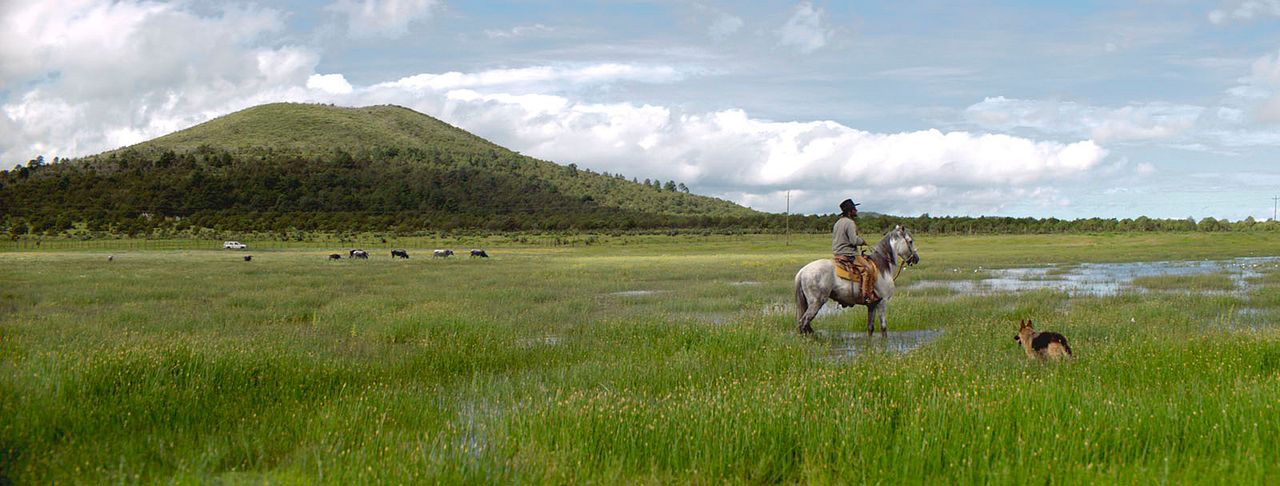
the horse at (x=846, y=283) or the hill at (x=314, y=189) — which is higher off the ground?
the hill at (x=314, y=189)

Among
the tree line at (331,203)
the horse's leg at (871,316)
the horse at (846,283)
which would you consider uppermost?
the tree line at (331,203)

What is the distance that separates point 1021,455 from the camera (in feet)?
18.3

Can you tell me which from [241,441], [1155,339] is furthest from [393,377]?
[1155,339]

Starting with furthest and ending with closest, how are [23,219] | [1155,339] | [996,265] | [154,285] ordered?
[23,219] → [996,265] → [154,285] → [1155,339]

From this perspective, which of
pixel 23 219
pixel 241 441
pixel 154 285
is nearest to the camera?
pixel 241 441

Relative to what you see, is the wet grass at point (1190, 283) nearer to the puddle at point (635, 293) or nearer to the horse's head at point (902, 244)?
the horse's head at point (902, 244)

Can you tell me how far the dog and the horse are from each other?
311cm

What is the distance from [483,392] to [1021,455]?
5.98 metres

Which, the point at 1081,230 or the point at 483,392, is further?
the point at 1081,230

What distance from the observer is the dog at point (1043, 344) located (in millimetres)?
10266

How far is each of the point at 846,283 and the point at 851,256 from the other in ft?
1.65

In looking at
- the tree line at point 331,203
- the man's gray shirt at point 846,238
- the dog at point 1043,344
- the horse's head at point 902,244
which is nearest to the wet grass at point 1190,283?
the horse's head at point 902,244

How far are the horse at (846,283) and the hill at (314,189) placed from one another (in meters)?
108

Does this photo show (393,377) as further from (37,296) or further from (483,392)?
(37,296)
